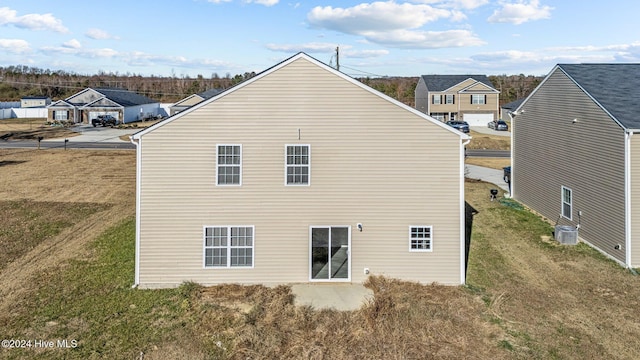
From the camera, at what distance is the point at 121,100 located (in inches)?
2576

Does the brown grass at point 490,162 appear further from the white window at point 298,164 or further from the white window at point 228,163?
the white window at point 228,163

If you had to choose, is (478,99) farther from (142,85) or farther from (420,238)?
(142,85)

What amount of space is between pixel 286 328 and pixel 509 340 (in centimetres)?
491

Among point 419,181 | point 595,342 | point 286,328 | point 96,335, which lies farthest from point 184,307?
point 595,342

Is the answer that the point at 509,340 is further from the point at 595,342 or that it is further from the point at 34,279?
the point at 34,279

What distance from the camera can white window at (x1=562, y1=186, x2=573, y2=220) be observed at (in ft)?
60.0

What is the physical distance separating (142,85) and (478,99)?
3580 inches

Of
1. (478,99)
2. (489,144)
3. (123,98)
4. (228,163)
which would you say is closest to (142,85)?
(123,98)

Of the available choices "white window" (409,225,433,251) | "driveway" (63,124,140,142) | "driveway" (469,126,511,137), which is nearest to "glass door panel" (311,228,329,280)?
"white window" (409,225,433,251)

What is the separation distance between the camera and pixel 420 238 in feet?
43.4

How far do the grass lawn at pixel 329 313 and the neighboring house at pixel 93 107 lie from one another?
5109 cm

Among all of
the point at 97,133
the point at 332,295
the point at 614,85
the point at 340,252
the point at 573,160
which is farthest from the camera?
the point at 97,133

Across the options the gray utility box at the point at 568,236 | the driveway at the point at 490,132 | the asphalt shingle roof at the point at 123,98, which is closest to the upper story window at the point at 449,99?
the driveway at the point at 490,132

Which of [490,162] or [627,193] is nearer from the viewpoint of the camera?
[627,193]
